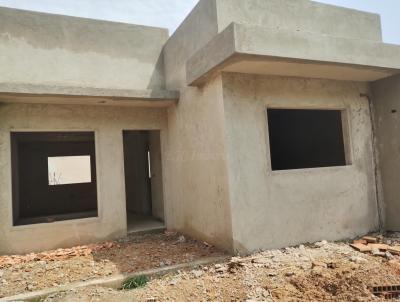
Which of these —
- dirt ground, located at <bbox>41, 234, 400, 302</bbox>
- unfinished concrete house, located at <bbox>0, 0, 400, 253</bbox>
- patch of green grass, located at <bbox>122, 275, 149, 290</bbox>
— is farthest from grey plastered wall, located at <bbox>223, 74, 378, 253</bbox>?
patch of green grass, located at <bbox>122, 275, 149, 290</bbox>

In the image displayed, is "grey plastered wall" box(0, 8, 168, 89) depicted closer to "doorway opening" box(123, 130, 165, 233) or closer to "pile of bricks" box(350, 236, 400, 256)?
"doorway opening" box(123, 130, 165, 233)

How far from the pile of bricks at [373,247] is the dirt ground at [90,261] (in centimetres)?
236

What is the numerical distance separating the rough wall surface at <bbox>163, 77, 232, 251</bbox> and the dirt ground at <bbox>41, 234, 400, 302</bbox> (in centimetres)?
69

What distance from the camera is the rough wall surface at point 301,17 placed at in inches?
191

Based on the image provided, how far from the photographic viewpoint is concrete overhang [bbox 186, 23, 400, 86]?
162 inches

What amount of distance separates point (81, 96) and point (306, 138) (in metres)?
5.83

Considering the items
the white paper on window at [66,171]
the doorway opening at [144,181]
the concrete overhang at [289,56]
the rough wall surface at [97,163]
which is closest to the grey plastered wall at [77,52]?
the rough wall surface at [97,163]

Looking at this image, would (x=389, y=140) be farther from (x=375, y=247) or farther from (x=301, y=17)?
(x=301, y=17)

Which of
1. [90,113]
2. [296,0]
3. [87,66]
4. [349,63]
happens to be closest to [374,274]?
[349,63]

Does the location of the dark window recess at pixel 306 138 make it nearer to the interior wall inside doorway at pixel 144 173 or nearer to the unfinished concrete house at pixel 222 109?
the unfinished concrete house at pixel 222 109

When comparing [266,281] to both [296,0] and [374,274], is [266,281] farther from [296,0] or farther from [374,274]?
[296,0]

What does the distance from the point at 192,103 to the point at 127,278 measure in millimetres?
3276

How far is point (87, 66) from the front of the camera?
6.35 metres

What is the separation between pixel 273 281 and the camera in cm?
385
